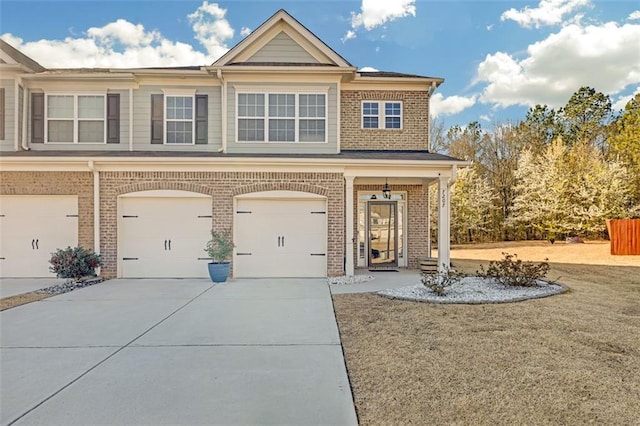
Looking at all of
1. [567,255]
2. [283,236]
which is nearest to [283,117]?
[283,236]

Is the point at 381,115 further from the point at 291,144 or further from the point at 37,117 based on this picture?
the point at 37,117

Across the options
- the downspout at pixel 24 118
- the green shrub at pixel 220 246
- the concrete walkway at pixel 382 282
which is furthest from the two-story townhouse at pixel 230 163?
the concrete walkway at pixel 382 282

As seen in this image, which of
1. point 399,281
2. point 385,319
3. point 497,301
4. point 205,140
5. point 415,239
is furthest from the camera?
point 415,239

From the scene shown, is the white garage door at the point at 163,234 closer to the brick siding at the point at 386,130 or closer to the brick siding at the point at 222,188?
the brick siding at the point at 222,188

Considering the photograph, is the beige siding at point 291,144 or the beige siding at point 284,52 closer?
the beige siding at point 291,144

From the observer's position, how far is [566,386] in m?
3.66

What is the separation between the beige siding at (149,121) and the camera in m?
11.5

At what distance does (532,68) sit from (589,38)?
6.60 m

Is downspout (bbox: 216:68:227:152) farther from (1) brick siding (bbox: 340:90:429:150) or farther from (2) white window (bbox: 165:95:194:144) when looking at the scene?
(1) brick siding (bbox: 340:90:429:150)

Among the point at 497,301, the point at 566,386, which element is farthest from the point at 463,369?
the point at 497,301

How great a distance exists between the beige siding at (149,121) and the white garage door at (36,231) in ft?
8.76

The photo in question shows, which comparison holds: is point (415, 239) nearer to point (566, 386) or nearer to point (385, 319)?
point (385, 319)

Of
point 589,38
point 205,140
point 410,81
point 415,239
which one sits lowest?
point 415,239

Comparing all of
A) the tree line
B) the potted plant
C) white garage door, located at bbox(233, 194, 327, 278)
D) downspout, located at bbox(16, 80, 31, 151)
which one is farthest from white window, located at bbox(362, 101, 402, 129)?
downspout, located at bbox(16, 80, 31, 151)
